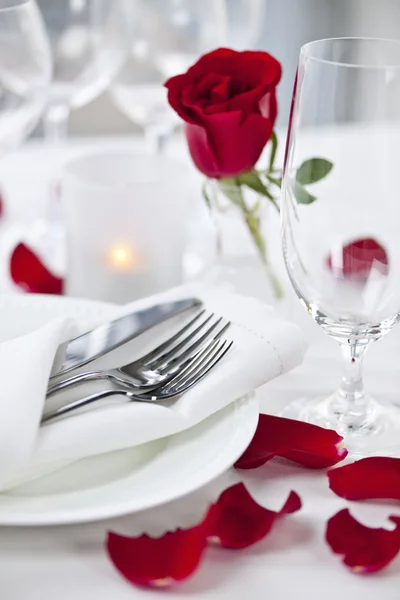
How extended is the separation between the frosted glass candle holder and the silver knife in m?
0.13

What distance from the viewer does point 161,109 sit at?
0.98 meters

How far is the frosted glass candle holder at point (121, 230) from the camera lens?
2.39 feet

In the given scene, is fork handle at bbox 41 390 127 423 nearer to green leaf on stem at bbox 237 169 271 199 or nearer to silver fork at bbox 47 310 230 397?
silver fork at bbox 47 310 230 397

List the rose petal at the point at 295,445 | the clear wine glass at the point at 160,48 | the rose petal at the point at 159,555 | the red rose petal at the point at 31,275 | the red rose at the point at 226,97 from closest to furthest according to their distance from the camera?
the rose petal at the point at 159,555
the rose petal at the point at 295,445
the red rose at the point at 226,97
the red rose petal at the point at 31,275
the clear wine glass at the point at 160,48

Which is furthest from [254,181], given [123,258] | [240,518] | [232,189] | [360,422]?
[240,518]

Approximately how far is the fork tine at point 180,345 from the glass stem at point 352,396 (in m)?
0.09

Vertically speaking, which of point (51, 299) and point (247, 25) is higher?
point (247, 25)

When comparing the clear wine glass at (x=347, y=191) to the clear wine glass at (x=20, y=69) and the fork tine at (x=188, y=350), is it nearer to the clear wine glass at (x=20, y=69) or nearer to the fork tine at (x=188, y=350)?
the fork tine at (x=188, y=350)

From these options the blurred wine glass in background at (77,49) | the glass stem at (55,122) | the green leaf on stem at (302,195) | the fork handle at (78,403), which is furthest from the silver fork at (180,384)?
the glass stem at (55,122)

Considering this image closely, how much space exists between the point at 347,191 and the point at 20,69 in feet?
1.27

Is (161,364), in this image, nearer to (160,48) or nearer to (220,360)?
(220,360)

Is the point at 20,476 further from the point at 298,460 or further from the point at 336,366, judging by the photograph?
the point at 336,366

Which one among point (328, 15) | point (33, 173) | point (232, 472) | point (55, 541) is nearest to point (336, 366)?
point (232, 472)

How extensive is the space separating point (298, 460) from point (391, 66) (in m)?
0.23
